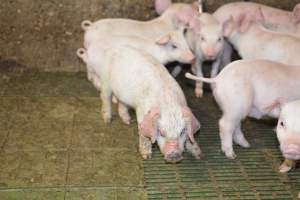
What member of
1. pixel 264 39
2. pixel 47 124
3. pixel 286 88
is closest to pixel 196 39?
pixel 264 39

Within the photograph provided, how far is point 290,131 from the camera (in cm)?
347

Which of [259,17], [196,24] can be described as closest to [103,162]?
[196,24]

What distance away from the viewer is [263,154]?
433cm

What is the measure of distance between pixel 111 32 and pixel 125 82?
966mm

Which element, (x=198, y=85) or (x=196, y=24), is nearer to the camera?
(x=196, y=24)

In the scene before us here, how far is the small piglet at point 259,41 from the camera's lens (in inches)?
183

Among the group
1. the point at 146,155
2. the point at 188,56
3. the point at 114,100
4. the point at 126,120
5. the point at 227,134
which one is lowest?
the point at 114,100

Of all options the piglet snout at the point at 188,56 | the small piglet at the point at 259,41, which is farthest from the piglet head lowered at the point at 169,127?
the small piglet at the point at 259,41

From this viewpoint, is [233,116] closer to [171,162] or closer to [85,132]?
[171,162]

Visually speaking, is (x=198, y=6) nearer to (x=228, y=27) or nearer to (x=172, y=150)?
(x=228, y=27)

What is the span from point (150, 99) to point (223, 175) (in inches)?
34.9

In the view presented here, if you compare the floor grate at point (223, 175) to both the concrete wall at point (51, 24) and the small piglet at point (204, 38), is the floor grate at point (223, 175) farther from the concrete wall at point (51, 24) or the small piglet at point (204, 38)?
the concrete wall at point (51, 24)

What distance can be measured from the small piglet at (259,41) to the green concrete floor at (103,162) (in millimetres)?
697

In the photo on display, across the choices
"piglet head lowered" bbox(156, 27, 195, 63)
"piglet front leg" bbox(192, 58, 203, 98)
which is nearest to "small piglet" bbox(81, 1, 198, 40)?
"piglet head lowered" bbox(156, 27, 195, 63)
